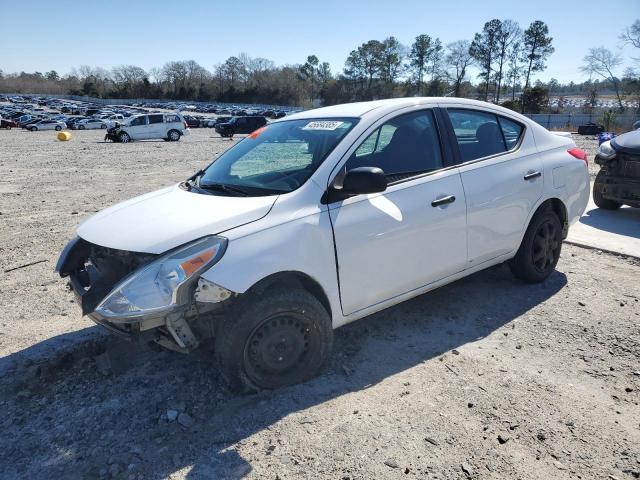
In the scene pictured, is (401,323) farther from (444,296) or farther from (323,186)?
(323,186)

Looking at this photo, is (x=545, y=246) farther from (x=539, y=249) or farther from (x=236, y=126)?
(x=236, y=126)

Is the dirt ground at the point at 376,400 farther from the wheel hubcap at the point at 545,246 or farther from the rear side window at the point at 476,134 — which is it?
the rear side window at the point at 476,134

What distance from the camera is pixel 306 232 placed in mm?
2848

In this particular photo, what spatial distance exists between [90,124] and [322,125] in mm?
49360

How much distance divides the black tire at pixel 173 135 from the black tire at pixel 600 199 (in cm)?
2789

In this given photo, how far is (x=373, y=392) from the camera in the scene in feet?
9.85

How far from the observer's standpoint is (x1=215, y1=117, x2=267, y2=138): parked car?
33.8m

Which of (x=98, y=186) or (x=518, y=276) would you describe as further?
(x=98, y=186)

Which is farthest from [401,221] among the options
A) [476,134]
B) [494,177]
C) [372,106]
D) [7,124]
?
[7,124]

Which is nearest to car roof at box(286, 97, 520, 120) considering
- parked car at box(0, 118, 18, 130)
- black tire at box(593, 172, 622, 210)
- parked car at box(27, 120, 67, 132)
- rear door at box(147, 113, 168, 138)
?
black tire at box(593, 172, 622, 210)

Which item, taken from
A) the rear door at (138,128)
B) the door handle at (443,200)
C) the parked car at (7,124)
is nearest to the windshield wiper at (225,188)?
the door handle at (443,200)

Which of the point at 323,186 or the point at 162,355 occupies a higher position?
the point at 323,186

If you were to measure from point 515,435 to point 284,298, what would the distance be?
1.48 meters

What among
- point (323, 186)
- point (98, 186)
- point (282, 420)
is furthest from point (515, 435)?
point (98, 186)
